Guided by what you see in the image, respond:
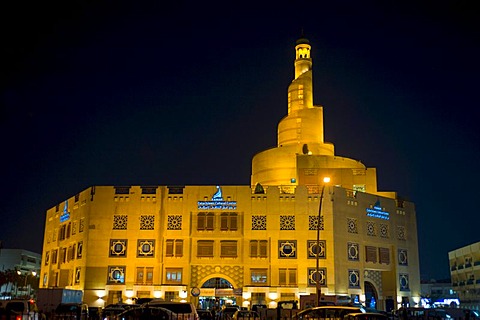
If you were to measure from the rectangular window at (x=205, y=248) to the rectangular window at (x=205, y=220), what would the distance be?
53.8 inches

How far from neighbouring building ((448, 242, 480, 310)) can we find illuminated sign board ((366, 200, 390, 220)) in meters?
24.8

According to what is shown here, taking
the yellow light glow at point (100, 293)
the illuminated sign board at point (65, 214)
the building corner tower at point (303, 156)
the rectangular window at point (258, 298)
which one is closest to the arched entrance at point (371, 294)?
the building corner tower at point (303, 156)

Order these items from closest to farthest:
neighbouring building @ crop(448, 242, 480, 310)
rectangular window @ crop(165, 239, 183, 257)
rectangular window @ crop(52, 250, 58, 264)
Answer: rectangular window @ crop(165, 239, 183, 257), rectangular window @ crop(52, 250, 58, 264), neighbouring building @ crop(448, 242, 480, 310)

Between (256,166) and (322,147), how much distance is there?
854 centimetres

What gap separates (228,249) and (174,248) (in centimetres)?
529

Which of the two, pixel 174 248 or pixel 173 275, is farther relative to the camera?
pixel 174 248

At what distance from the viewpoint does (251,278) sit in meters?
55.8

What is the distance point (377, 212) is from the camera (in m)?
61.0

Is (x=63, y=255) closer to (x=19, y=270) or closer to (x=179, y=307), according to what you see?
(x=179, y=307)

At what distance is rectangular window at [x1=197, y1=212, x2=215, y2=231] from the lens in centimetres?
5678

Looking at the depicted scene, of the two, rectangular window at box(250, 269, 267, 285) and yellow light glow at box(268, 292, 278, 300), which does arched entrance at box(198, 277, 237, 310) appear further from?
yellow light glow at box(268, 292, 278, 300)

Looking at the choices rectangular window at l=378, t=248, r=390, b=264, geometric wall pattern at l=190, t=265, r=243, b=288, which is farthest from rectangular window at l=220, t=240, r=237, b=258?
rectangular window at l=378, t=248, r=390, b=264

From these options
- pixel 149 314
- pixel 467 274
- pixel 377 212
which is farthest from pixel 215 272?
pixel 467 274

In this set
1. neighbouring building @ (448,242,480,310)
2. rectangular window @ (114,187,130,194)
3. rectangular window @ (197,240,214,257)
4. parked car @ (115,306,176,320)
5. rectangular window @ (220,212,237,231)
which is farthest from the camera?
neighbouring building @ (448,242,480,310)
